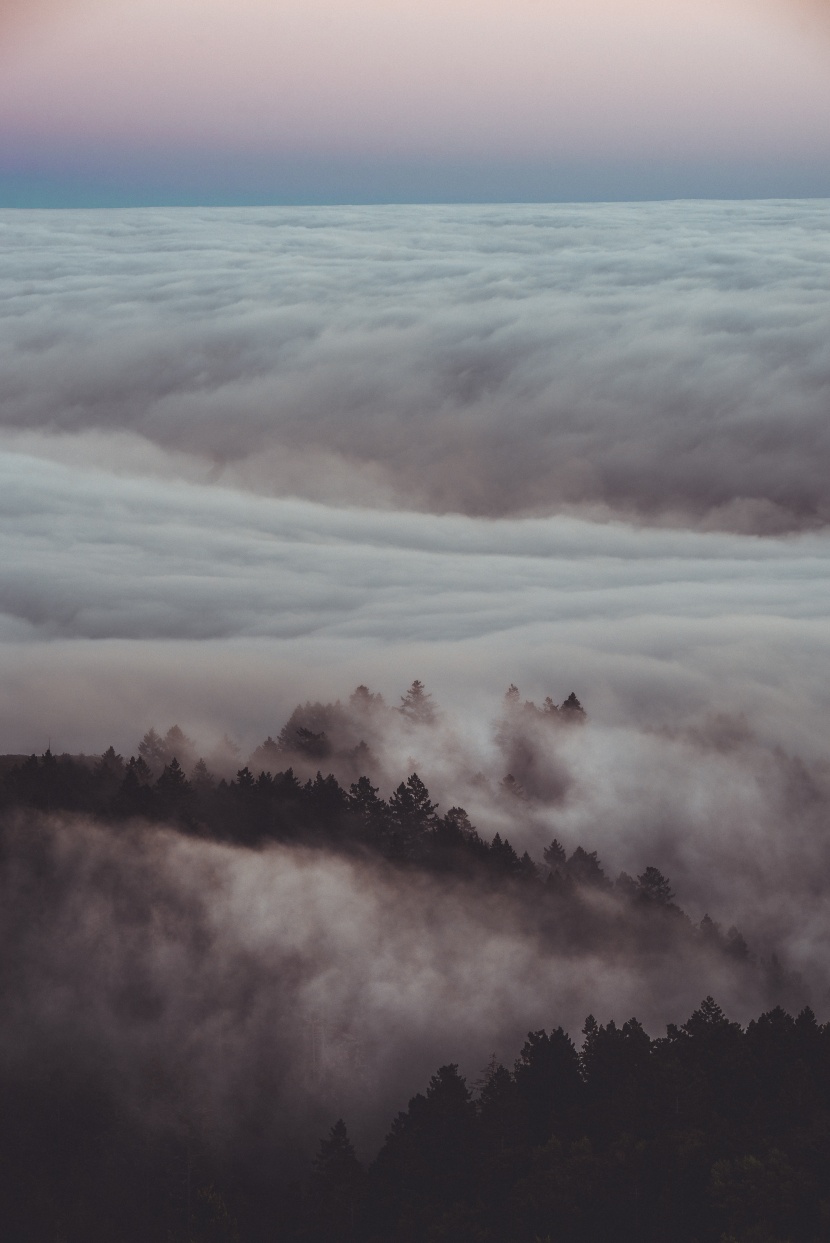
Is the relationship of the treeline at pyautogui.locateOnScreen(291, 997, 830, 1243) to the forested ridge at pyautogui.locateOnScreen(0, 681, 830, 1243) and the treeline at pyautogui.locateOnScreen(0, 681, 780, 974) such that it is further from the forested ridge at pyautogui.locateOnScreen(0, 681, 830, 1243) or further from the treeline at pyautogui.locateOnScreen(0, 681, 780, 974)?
the treeline at pyautogui.locateOnScreen(0, 681, 780, 974)

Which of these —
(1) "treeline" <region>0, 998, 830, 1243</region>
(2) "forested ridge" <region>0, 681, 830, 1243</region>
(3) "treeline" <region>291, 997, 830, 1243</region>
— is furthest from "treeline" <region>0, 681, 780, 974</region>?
(3) "treeline" <region>291, 997, 830, 1243</region>

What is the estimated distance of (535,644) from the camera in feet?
563

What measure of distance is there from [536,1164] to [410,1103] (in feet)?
21.8

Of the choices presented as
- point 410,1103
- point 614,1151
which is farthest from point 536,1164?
point 410,1103

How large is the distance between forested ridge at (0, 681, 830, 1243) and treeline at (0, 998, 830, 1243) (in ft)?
0.25

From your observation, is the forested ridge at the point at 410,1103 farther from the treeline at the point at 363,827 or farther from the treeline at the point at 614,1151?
the treeline at the point at 363,827

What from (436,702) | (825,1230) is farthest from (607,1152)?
(436,702)

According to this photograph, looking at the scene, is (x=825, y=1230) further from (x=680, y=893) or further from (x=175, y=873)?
(x=680, y=893)

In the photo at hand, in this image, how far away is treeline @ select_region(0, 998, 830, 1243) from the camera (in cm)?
3322

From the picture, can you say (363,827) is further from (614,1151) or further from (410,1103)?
(614,1151)

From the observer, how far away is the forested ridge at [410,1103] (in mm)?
34156

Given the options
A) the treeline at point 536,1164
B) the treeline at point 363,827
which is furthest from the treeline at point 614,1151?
the treeline at point 363,827

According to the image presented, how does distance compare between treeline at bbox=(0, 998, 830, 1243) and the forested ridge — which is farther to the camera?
the forested ridge

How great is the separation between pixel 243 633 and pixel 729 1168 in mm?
153321
